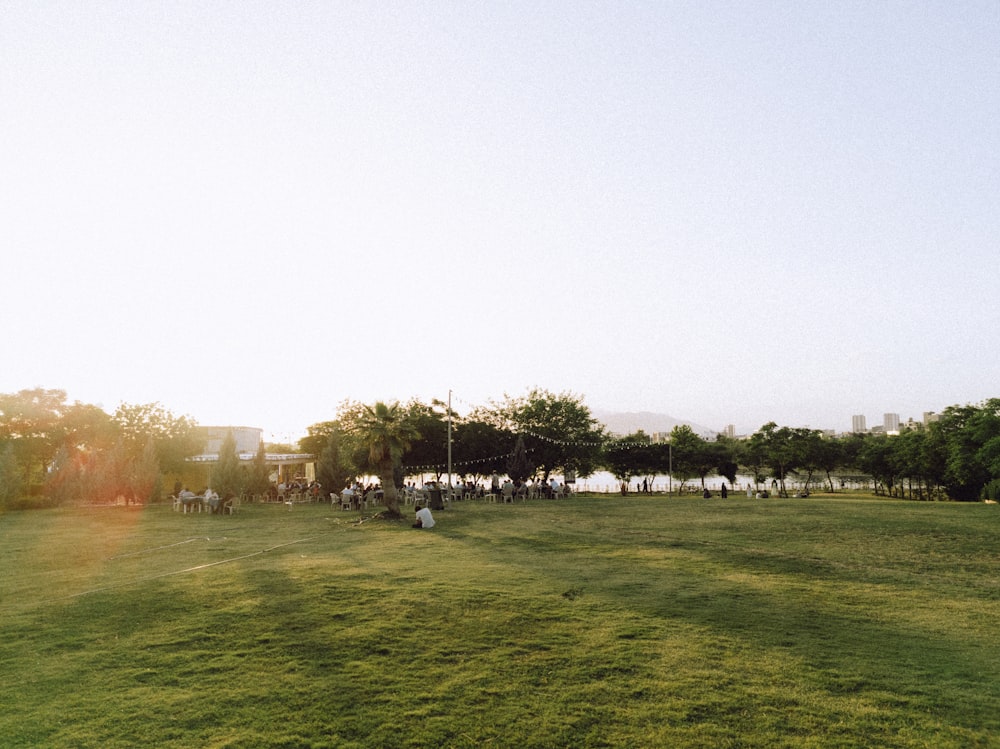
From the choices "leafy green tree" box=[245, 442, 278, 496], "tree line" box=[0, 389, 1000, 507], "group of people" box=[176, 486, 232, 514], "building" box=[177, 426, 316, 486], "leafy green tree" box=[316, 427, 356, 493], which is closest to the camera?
"group of people" box=[176, 486, 232, 514]

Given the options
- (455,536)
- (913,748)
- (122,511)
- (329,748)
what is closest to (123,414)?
(122,511)

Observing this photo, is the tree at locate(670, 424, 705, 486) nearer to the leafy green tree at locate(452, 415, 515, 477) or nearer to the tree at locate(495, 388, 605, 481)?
the tree at locate(495, 388, 605, 481)

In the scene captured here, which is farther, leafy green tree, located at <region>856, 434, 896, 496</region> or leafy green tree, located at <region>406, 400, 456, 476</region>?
leafy green tree, located at <region>856, 434, 896, 496</region>

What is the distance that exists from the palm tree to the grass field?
30.4ft

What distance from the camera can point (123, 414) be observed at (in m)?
46.2

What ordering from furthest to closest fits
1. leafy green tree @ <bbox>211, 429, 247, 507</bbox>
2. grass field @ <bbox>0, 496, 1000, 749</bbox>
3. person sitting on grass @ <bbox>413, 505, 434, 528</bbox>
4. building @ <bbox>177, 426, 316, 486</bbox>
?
building @ <bbox>177, 426, 316, 486</bbox>, leafy green tree @ <bbox>211, 429, 247, 507</bbox>, person sitting on grass @ <bbox>413, 505, 434, 528</bbox>, grass field @ <bbox>0, 496, 1000, 749</bbox>

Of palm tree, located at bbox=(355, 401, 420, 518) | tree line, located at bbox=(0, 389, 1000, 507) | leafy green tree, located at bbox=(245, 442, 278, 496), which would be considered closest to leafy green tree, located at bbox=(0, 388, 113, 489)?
tree line, located at bbox=(0, 389, 1000, 507)

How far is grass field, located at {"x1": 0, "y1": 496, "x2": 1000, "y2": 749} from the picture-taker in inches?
233

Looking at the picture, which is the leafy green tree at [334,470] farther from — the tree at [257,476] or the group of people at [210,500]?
the group of people at [210,500]

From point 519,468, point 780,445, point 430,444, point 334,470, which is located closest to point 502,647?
point 334,470

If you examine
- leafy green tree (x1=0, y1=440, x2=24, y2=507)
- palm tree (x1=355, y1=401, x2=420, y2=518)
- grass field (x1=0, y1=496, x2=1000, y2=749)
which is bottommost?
grass field (x1=0, y1=496, x2=1000, y2=749)

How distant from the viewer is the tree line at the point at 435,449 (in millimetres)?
33312

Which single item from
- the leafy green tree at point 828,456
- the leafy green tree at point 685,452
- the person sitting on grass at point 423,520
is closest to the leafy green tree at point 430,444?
the leafy green tree at point 685,452

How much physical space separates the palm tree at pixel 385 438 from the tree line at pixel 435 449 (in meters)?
0.05
